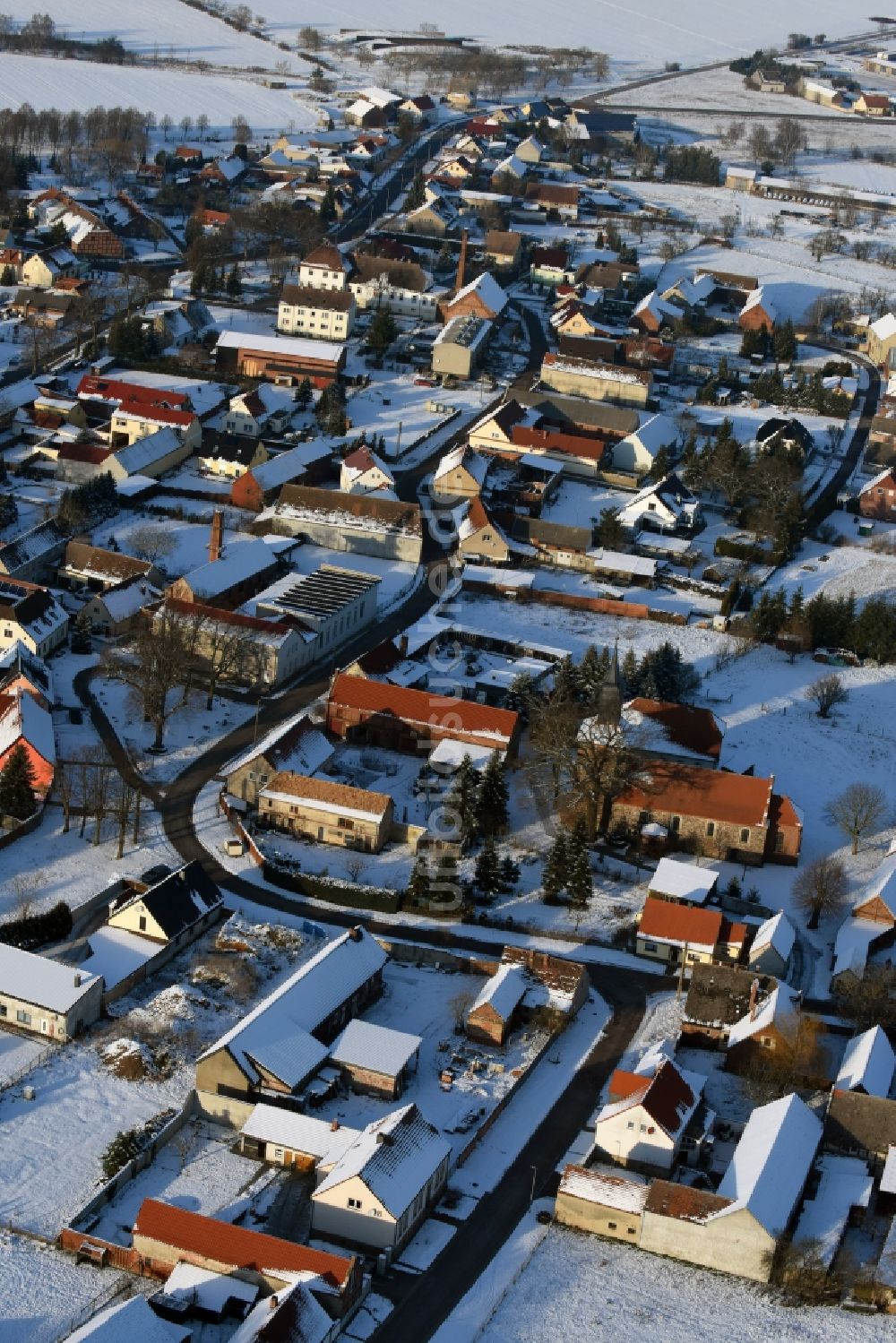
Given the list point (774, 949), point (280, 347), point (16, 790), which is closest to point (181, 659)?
point (16, 790)

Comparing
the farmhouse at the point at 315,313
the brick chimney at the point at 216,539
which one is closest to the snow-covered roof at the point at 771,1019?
the brick chimney at the point at 216,539

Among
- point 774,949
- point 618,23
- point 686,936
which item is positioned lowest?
point 686,936

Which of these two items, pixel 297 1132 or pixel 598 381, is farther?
pixel 598 381

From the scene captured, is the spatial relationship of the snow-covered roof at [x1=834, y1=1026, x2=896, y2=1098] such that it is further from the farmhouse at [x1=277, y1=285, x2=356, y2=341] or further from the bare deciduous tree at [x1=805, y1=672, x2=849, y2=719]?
the farmhouse at [x1=277, y1=285, x2=356, y2=341]

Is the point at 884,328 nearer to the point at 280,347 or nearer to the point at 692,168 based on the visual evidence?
the point at 280,347

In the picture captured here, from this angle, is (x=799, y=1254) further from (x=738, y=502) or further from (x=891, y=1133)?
(x=738, y=502)

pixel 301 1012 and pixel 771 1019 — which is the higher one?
pixel 771 1019
